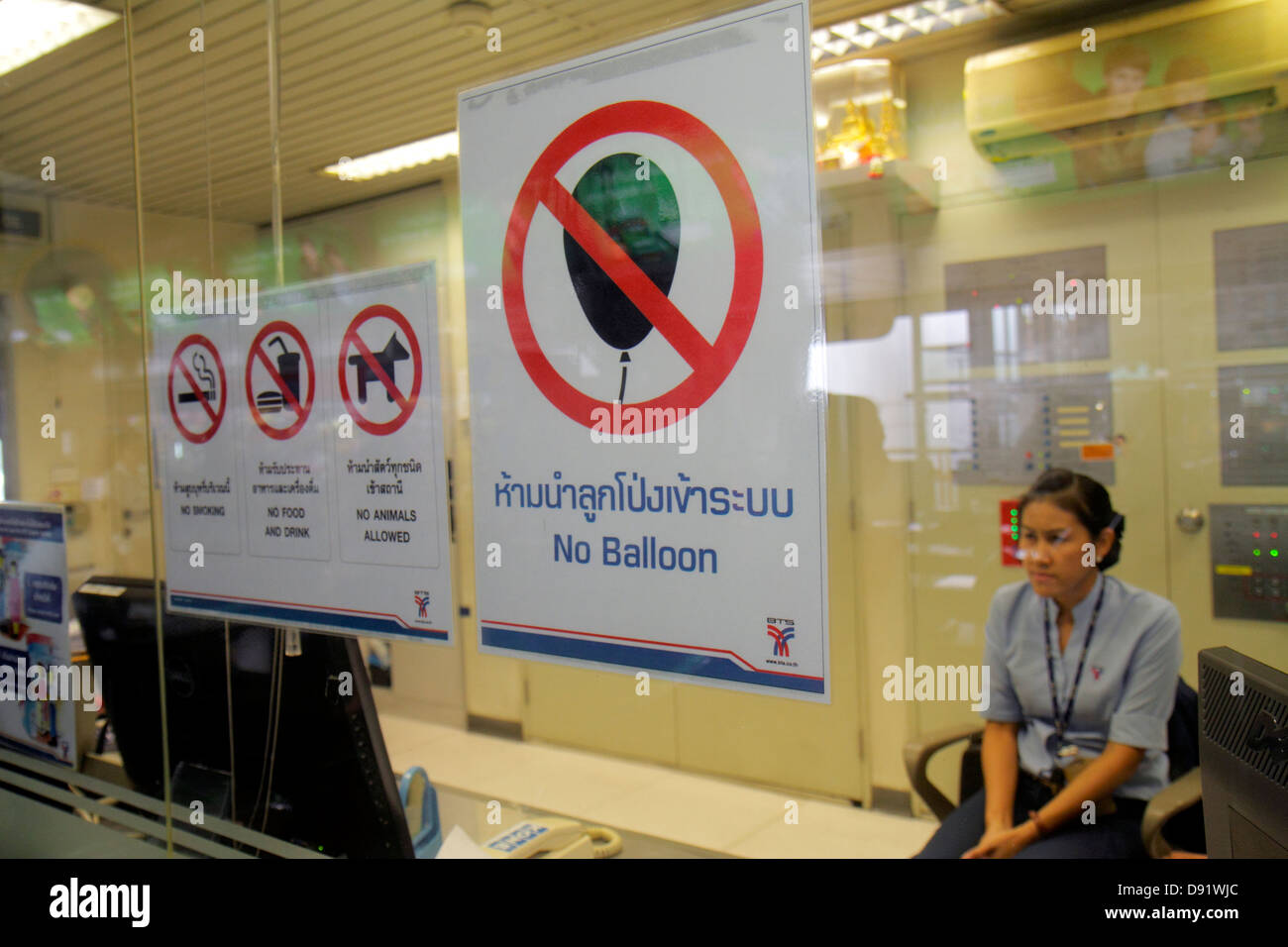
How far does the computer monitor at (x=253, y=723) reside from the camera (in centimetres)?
148

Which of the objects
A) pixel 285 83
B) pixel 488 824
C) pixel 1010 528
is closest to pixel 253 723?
pixel 488 824

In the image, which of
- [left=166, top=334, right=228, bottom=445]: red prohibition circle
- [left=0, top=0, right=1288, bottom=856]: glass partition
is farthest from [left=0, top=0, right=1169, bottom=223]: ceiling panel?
[left=166, top=334, right=228, bottom=445]: red prohibition circle

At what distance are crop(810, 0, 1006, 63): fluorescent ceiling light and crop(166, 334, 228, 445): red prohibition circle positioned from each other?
1157 mm

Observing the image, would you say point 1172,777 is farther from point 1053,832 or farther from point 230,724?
point 230,724

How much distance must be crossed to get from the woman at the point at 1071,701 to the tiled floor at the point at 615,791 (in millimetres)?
298

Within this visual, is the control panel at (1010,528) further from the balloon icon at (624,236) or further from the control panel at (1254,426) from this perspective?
the balloon icon at (624,236)

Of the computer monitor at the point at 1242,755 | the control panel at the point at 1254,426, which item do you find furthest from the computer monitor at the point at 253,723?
the control panel at the point at 1254,426

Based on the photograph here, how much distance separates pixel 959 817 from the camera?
179 centimetres

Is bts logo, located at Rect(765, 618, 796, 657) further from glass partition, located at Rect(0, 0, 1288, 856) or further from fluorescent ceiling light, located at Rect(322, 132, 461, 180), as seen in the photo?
fluorescent ceiling light, located at Rect(322, 132, 461, 180)
